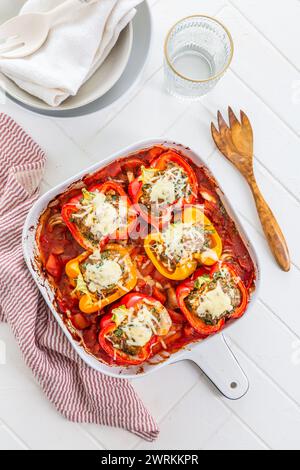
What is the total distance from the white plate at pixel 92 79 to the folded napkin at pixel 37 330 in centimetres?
23

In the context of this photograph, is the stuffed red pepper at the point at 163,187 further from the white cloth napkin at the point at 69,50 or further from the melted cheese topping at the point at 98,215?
the white cloth napkin at the point at 69,50

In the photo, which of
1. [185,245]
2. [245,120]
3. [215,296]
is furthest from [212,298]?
[245,120]

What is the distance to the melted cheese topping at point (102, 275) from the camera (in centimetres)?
146

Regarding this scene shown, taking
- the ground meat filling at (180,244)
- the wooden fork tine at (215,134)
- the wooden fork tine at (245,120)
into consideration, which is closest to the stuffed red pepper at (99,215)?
the ground meat filling at (180,244)

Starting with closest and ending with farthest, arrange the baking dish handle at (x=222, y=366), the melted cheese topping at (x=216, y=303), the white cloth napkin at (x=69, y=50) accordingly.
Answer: the white cloth napkin at (x=69, y=50)
the melted cheese topping at (x=216, y=303)
the baking dish handle at (x=222, y=366)

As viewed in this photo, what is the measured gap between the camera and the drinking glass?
1.60m

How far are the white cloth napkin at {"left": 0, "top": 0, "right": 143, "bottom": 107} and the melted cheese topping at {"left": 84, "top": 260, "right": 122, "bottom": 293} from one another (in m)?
0.44

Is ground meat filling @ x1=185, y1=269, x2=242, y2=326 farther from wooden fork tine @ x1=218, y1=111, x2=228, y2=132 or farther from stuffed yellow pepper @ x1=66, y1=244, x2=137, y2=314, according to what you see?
wooden fork tine @ x1=218, y1=111, x2=228, y2=132

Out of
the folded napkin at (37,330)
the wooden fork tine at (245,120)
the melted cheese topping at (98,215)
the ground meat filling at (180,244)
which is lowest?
the folded napkin at (37,330)

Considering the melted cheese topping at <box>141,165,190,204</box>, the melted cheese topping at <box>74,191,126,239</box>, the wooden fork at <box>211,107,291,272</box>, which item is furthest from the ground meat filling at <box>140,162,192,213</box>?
the wooden fork at <box>211,107,291,272</box>

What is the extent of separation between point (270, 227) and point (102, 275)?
550 millimetres

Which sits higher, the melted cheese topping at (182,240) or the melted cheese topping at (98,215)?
the melted cheese topping at (182,240)

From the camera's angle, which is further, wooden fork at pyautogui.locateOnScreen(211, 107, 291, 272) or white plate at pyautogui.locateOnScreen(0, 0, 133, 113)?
wooden fork at pyautogui.locateOnScreen(211, 107, 291, 272)

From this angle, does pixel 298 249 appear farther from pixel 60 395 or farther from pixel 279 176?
pixel 60 395
